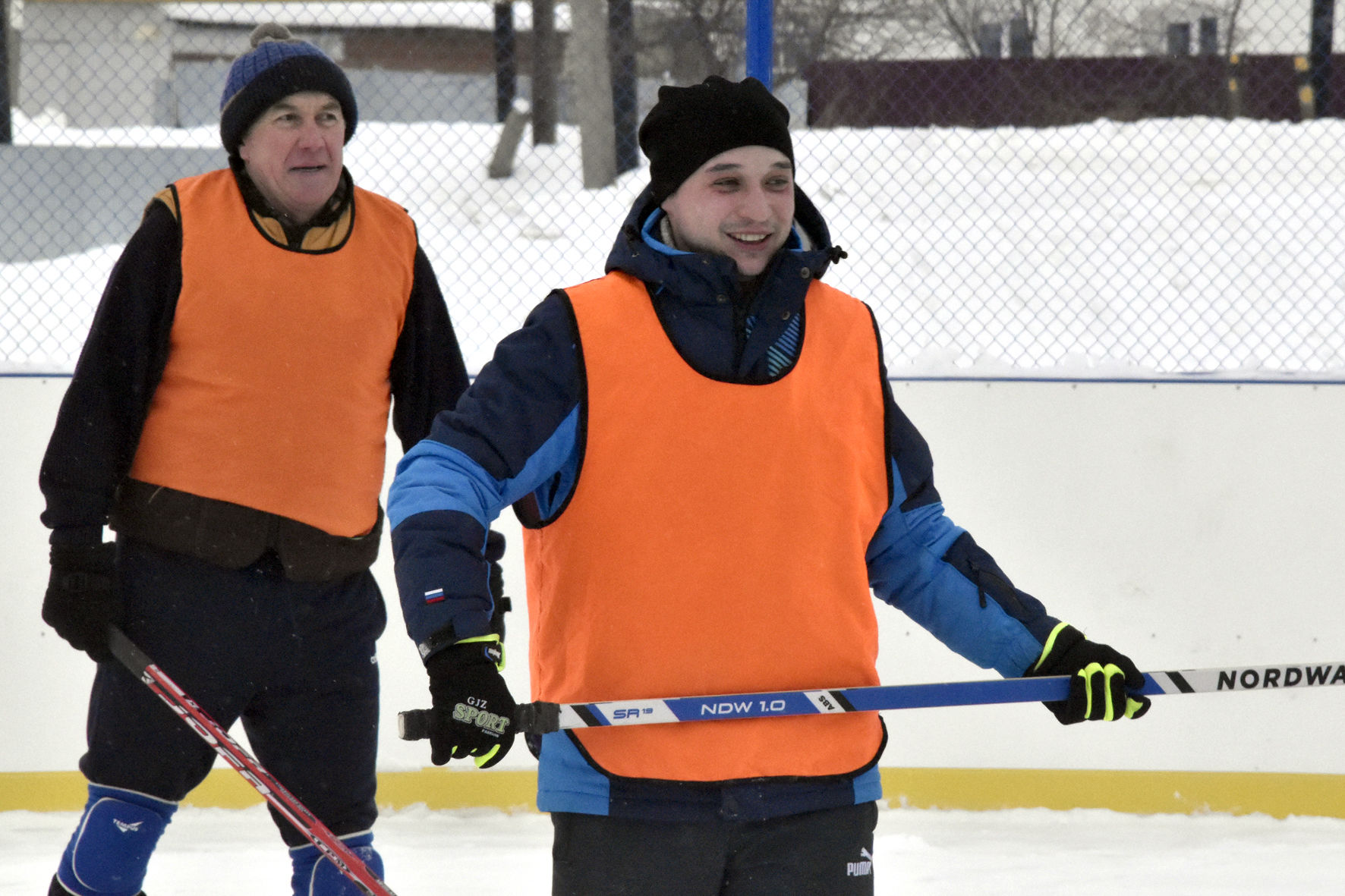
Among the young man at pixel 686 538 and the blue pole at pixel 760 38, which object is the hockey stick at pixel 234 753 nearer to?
the young man at pixel 686 538

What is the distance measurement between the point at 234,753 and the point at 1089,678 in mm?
1129

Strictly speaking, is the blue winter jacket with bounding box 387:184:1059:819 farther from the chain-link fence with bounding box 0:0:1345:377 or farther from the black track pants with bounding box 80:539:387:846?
the chain-link fence with bounding box 0:0:1345:377

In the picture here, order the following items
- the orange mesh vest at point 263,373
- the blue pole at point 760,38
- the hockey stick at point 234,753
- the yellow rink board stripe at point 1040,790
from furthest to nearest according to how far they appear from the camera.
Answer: the yellow rink board stripe at point 1040,790, the blue pole at point 760,38, the orange mesh vest at point 263,373, the hockey stick at point 234,753

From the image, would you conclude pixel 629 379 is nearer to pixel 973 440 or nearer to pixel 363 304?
pixel 363 304

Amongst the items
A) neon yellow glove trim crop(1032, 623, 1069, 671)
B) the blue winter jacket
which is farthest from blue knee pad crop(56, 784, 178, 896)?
neon yellow glove trim crop(1032, 623, 1069, 671)

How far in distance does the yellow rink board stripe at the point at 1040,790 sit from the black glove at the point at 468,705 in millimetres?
2316

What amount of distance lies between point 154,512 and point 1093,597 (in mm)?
2288

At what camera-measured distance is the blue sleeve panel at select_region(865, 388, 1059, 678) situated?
163 cm

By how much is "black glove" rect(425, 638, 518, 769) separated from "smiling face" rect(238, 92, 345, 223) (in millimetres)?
1019

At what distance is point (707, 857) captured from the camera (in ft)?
4.73

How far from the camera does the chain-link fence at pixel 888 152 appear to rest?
505 cm

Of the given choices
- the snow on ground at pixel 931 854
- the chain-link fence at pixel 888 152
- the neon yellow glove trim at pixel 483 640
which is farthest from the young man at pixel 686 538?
the chain-link fence at pixel 888 152

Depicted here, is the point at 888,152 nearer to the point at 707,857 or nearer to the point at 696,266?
the point at 696,266

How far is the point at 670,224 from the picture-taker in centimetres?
164
